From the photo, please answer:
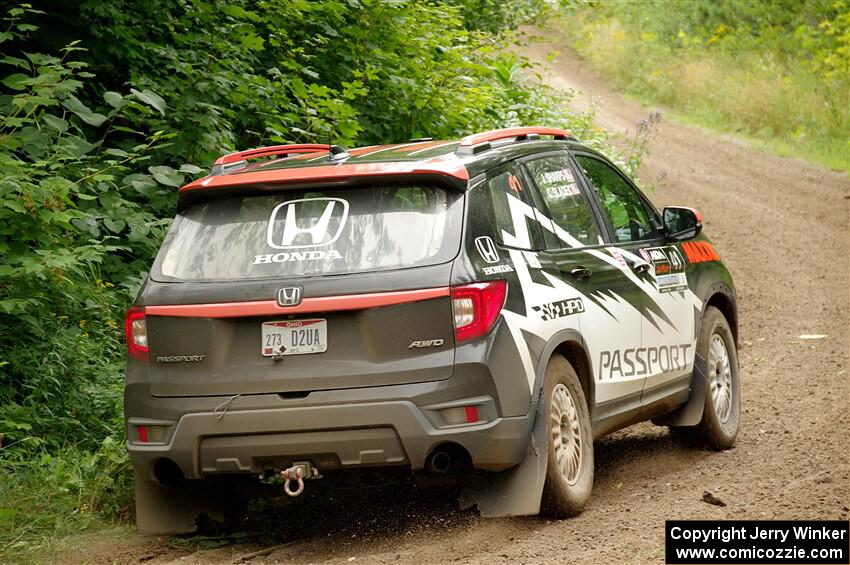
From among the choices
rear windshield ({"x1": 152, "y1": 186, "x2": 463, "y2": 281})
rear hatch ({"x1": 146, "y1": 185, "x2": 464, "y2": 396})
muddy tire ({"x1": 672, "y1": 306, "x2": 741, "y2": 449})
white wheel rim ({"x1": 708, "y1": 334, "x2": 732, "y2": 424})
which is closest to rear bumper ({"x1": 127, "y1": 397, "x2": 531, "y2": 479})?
rear hatch ({"x1": 146, "y1": 185, "x2": 464, "y2": 396})

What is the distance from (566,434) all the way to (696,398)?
1.94 m

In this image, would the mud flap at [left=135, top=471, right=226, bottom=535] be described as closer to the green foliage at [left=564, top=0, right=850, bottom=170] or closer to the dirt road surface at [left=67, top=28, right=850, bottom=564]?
the dirt road surface at [left=67, top=28, right=850, bottom=564]

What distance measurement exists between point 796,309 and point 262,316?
9108mm

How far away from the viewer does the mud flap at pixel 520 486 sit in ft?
18.3

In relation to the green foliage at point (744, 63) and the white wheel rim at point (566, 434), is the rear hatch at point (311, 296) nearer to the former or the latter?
the white wheel rim at point (566, 434)

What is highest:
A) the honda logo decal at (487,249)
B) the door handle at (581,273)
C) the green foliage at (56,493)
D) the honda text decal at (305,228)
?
the honda text decal at (305,228)

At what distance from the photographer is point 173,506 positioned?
19.7ft

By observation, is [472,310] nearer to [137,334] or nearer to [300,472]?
[300,472]

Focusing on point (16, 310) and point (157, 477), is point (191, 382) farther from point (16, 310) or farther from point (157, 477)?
point (16, 310)

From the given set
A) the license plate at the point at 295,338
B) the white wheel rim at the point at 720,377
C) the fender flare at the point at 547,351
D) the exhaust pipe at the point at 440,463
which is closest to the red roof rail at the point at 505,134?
the fender flare at the point at 547,351

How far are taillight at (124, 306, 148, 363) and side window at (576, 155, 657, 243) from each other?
2.72 meters

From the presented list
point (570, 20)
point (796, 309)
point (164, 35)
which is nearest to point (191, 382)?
point (164, 35)

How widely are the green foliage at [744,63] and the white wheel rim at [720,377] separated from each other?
53.2ft

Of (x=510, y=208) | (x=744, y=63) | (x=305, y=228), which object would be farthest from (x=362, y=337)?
(x=744, y=63)
